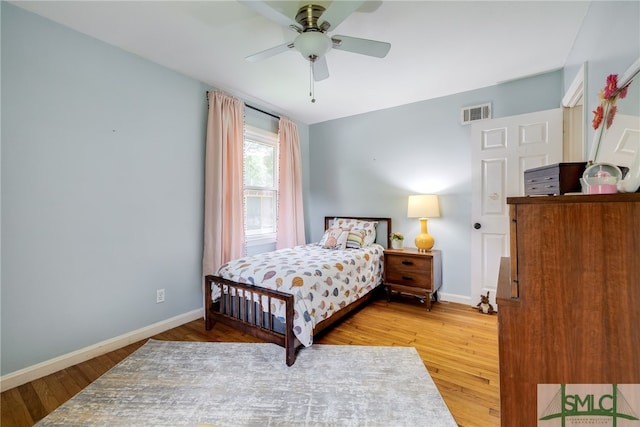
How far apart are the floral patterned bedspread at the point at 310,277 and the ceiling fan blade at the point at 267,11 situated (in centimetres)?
177

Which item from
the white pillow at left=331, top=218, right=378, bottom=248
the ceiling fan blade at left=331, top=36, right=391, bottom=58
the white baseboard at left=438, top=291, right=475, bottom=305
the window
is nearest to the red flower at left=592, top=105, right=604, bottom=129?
the ceiling fan blade at left=331, top=36, right=391, bottom=58

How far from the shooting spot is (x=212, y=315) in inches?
100

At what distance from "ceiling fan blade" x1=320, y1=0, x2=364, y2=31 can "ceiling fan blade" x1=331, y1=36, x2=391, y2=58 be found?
11cm

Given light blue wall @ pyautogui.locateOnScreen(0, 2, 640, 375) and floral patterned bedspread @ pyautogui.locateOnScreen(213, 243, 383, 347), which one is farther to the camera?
floral patterned bedspread @ pyautogui.locateOnScreen(213, 243, 383, 347)

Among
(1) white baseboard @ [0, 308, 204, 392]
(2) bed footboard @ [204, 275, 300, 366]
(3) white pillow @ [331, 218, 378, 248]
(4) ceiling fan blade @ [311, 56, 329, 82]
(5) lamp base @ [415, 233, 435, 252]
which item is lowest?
(1) white baseboard @ [0, 308, 204, 392]

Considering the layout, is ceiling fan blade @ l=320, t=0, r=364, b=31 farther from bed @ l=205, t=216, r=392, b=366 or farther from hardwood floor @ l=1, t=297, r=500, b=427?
hardwood floor @ l=1, t=297, r=500, b=427

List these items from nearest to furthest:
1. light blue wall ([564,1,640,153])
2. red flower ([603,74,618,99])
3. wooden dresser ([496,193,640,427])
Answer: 1. wooden dresser ([496,193,640,427])
2. light blue wall ([564,1,640,153])
3. red flower ([603,74,618,99])

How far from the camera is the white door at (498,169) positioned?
2.62m

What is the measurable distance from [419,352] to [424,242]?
135 cm

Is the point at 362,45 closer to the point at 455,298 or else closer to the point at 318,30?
the point at 318,30

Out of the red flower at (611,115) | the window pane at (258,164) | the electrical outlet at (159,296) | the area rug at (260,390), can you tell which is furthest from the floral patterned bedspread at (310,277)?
the red flower at (611,115)

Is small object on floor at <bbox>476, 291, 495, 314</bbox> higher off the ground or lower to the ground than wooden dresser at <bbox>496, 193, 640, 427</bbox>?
lower

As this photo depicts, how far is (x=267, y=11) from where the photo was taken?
1508 millimetres

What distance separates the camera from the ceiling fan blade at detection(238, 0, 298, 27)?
4.63 ft
